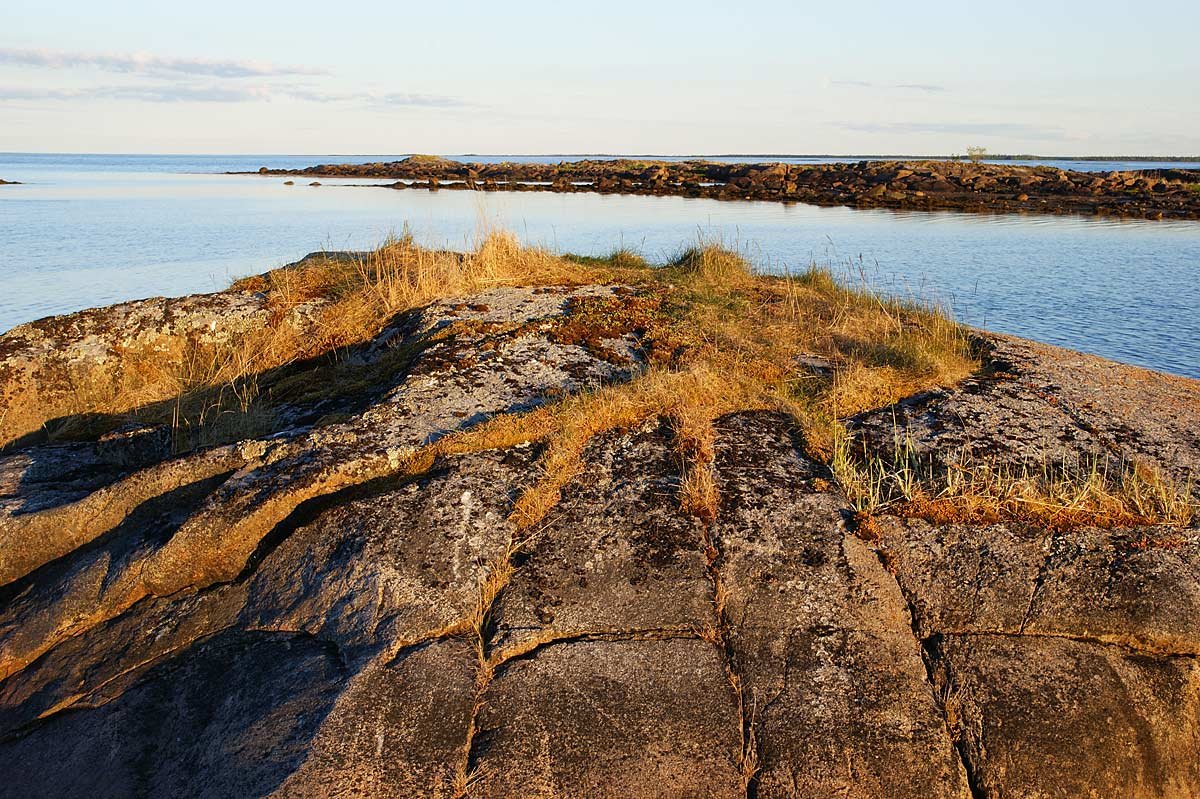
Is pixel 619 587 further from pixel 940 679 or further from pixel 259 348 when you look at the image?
pixel 259 348

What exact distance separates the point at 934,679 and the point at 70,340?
8173mm

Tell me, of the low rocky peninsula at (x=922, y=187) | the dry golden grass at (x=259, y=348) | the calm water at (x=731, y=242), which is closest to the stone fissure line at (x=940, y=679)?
the dry golden grass at (x=259, y=348)

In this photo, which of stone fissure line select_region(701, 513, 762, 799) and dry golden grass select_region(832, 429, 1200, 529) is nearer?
stone fissure line select_region(701, 513, 762, 799)

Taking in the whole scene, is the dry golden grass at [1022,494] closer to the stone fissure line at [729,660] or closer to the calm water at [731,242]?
the stone fissure line at [729,660]

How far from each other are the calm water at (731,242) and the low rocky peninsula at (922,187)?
5449 mm

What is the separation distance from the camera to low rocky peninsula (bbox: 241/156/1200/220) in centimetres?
3950

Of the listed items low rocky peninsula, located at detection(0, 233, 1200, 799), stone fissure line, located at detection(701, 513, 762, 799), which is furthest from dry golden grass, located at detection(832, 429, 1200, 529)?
stone fissure line, located at detection(701, 513, 762, 799)

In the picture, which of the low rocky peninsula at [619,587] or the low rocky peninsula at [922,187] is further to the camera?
the low rocky peninsula at [922,187]

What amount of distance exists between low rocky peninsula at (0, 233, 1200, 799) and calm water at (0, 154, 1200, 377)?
5815 mm

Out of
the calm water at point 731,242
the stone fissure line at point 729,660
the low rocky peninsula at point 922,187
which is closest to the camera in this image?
the stone fissure line at point 729,660

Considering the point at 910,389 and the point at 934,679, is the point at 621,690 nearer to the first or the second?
the point at 934,679

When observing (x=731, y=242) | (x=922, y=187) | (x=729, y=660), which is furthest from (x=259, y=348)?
(x=922, y=187)

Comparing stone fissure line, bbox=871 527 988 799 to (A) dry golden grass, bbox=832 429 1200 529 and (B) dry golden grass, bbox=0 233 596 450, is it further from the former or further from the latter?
(B) dry golden grass, bbox=0 233 596 450

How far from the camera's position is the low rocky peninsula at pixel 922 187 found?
39500 millimetres
